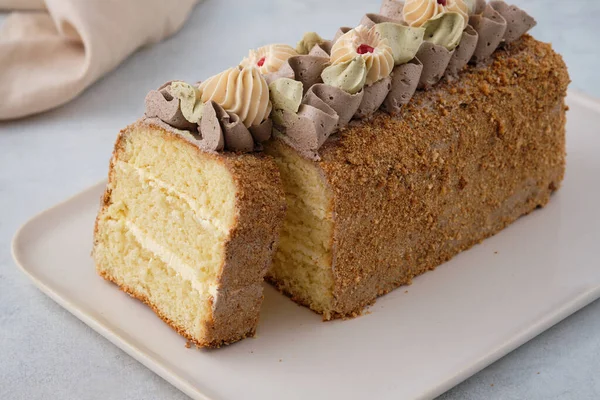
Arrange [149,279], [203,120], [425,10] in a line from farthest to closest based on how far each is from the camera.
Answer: [425,10], [149,279], [203,120]

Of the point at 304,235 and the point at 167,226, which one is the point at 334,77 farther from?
the point at 167,226

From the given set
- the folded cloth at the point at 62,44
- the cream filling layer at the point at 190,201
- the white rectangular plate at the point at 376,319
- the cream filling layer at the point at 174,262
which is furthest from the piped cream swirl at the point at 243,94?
the folded cloth at the point at 62,44

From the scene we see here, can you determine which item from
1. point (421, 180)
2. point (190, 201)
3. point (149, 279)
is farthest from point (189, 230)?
point (421, 180)

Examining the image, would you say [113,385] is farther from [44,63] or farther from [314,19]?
[314,19]

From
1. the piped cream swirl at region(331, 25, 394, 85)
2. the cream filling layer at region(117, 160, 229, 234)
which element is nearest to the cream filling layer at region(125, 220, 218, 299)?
the cream filling layer at region(117, 160, 229, 234)

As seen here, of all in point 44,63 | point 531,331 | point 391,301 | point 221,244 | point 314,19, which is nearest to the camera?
point 221,244

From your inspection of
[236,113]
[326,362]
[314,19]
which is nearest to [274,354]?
[326,362]

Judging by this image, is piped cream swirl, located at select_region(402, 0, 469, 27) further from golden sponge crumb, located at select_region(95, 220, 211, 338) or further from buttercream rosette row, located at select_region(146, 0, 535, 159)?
golden sponge crumb, located at select_region(95, 220, 211, 338)
